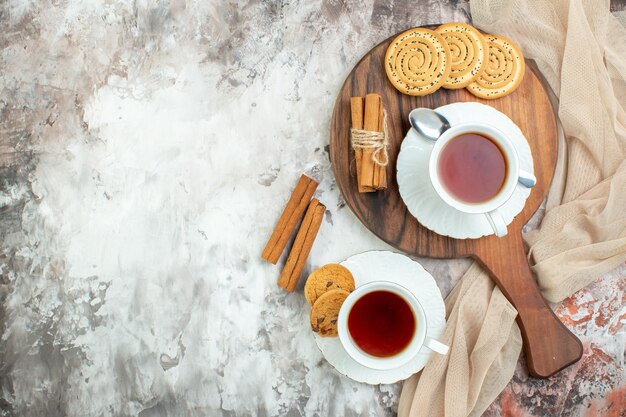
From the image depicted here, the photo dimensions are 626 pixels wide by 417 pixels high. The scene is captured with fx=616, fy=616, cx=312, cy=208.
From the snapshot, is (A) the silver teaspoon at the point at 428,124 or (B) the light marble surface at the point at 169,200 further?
(B) the light marble surface at the point at 169,200

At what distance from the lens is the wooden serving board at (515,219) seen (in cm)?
110

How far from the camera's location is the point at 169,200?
121cm

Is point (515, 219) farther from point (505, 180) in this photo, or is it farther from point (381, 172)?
point (381, 172)

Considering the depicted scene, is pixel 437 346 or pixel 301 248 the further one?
pixel 301 248

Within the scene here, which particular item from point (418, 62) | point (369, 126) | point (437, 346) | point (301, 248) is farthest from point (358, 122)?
point (437, 346)

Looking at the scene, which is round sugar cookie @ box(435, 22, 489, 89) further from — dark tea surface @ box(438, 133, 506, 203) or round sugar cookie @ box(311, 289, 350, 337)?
round sugar cookie @ box(311, 289, 350, 337)

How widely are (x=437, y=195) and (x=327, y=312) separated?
28 centimetres

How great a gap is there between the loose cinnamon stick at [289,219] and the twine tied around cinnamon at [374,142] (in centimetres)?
15

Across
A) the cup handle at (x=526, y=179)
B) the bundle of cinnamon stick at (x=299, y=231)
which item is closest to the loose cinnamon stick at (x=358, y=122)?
the bundle of cinnamon stick at (x=299, y=231)

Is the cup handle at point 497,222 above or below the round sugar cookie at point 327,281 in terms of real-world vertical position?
above

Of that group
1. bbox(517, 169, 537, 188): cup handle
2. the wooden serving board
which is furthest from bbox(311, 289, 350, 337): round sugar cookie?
bbox(517, 169, 537, 188): cup handle

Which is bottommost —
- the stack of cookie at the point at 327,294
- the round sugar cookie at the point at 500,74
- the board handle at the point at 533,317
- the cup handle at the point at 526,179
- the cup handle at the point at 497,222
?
the board handle at the point at 533,317

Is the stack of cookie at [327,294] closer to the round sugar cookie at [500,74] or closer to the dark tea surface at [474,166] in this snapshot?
the dark tea surface at [474,166]

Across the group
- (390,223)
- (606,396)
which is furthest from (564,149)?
(606,396)
